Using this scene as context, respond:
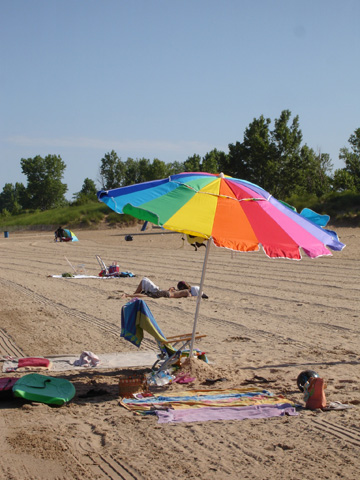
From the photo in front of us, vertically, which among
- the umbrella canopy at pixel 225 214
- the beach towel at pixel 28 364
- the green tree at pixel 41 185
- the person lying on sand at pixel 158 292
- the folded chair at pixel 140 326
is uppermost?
the green tree at pixel 41 185

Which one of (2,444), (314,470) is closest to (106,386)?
(2,444)

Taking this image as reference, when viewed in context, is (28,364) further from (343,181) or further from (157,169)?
(157,169)

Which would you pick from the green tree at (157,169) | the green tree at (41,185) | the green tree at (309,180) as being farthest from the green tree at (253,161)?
the green tree at (41,185)

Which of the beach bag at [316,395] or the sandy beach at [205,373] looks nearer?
the sandy beach at [205,373]

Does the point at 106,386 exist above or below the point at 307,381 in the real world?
below

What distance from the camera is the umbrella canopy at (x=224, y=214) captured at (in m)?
6.05

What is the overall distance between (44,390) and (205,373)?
192 cm

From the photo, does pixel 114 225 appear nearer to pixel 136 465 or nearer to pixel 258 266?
pixel 258 266

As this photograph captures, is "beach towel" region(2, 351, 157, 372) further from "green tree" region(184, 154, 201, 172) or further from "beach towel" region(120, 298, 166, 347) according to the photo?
"green tree" region(184, 154, 201, 172)

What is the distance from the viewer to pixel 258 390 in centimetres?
654

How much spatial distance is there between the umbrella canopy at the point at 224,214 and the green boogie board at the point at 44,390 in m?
1.94

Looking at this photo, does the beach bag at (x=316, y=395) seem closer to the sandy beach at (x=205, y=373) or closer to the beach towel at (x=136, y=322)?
the sandy beach at (x=205, y=373)

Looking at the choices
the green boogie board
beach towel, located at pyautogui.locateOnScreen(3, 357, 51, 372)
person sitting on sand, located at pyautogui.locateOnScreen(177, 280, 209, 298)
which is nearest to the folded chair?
the green boogie board

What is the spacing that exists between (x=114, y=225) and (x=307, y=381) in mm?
54070
